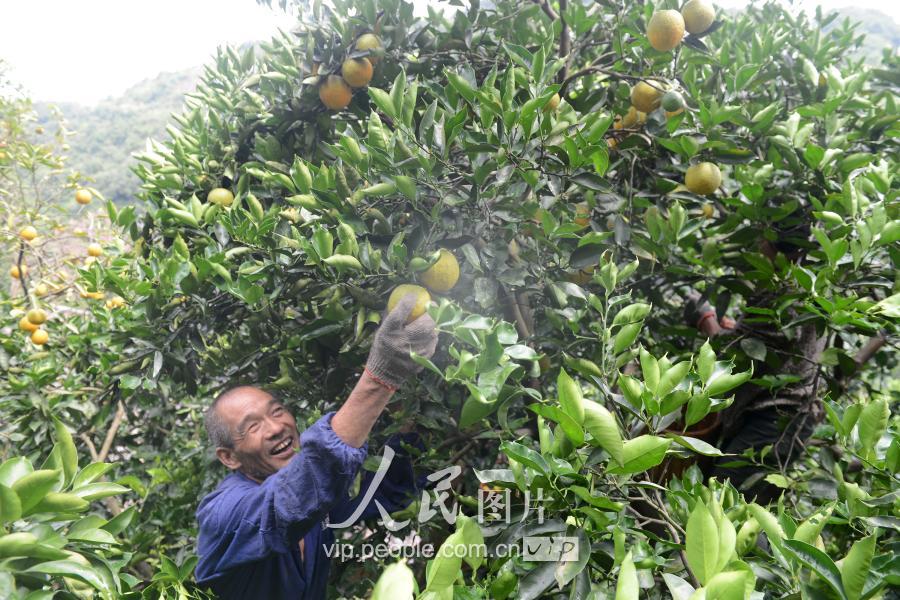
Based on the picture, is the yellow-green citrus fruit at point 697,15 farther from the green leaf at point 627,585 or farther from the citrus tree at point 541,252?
the green leaf at point 627,585

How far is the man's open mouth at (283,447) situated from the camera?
1.74m

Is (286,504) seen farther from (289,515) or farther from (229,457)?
(229,457)

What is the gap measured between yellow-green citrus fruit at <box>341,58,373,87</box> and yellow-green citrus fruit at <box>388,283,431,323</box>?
684 mm

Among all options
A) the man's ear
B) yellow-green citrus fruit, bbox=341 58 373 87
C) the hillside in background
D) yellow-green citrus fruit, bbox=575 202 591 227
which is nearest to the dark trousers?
yellow-green citrus fruit, bbox=575 202 591 227

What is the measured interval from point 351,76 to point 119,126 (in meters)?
21.9

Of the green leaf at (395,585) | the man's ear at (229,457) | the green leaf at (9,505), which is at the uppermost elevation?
the green leaf at (9,505)

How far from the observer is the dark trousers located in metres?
1.97

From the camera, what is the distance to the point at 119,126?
67.1 ft

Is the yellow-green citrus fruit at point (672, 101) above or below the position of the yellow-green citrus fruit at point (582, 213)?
above

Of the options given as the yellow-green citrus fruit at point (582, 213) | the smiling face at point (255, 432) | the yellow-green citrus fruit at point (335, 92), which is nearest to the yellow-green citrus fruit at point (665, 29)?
the yellow-green citrus fruit at point (582, 213)

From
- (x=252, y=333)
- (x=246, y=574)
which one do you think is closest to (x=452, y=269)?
(x=252, y=333)

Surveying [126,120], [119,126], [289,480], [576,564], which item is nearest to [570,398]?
[576,564]

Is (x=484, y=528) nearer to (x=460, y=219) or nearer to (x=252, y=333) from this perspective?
(x=460, y=219)

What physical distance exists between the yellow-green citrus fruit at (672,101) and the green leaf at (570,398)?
97cm
